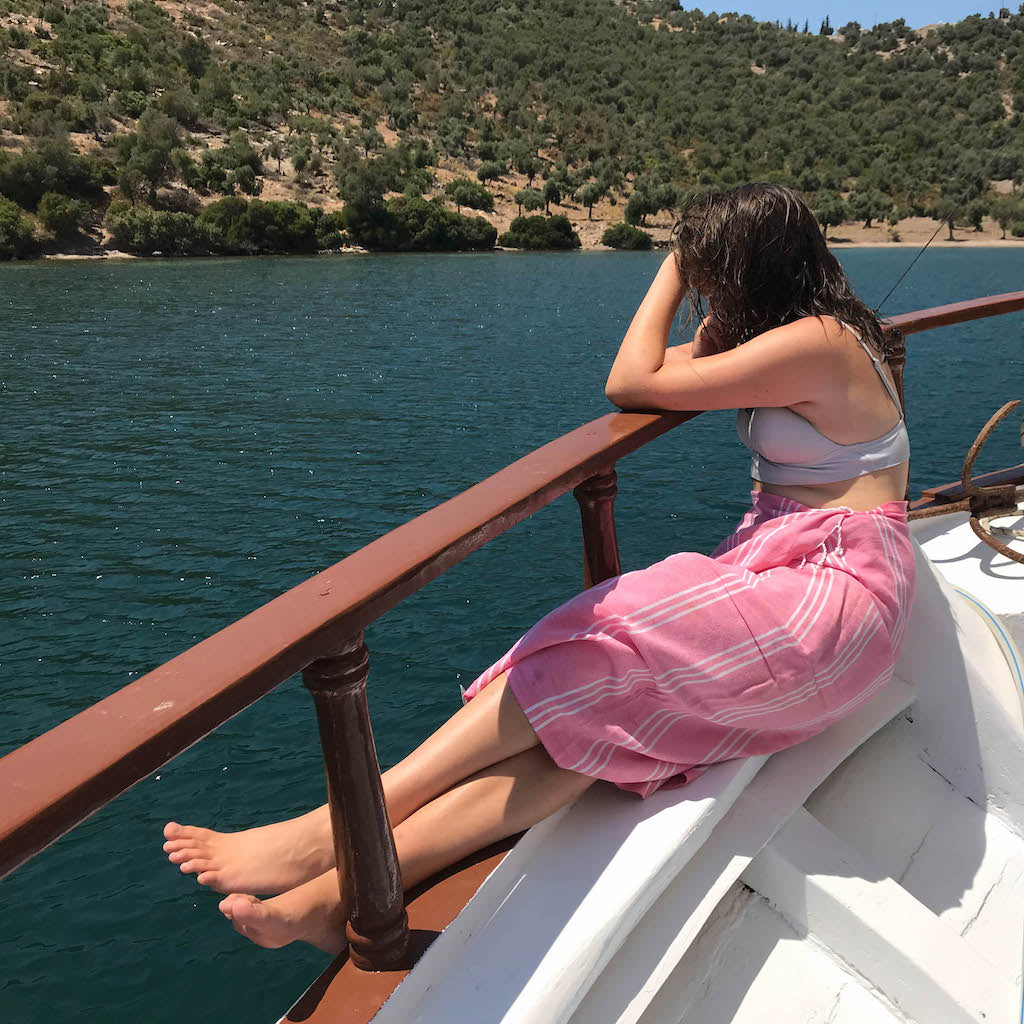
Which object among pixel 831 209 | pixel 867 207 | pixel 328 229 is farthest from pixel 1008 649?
pixel 867 207

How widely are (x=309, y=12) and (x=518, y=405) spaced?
90712mm

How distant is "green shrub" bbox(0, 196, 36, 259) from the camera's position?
38.9 metres

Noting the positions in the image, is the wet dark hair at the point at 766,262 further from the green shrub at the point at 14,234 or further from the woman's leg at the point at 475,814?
the green shrub at the point at 14,234

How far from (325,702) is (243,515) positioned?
329 inches

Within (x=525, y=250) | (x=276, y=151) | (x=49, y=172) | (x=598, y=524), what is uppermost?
(x=276, y=151)

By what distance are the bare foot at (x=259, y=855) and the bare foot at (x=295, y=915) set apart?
5 cm

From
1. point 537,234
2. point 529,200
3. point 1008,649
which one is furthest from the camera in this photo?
point 529,200

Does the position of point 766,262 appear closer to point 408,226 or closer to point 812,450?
point 812,450

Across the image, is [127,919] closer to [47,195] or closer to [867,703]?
[867,703]

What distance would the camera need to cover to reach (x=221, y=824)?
452 cm

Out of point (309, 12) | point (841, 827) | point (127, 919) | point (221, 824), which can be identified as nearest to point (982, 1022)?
point (841, 827)

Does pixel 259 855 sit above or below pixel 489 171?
below

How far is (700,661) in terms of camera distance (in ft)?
5.09

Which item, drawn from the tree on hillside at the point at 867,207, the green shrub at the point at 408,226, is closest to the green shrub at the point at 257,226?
the green shrub at the point at 408,226
